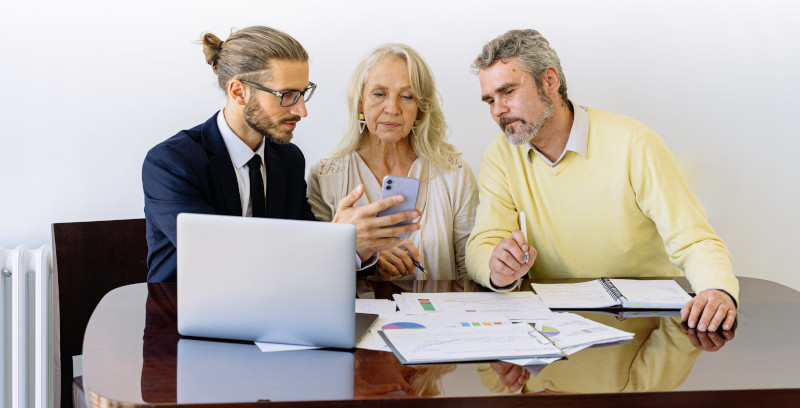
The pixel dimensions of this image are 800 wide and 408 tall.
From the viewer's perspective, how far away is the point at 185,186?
2.20 metres

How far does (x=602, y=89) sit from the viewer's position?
310 centimetres

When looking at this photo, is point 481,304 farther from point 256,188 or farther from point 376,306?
point 256,188

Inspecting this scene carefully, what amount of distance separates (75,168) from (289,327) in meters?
1.66

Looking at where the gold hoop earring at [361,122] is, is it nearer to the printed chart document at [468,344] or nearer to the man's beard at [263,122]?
the man's beard at [263,122]

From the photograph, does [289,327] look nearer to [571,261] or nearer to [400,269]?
[400,269]

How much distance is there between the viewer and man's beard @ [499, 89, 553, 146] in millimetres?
2506

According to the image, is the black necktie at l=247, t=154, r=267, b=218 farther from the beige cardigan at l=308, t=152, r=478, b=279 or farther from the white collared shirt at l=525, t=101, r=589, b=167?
the white collared shirt at l=525, t=101, r=589, b=167

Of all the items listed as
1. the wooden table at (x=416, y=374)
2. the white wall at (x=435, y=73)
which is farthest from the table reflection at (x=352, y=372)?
the white wall at (x=435, y=73)

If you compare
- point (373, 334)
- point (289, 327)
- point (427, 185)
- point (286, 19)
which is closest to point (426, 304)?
point (373, 334)

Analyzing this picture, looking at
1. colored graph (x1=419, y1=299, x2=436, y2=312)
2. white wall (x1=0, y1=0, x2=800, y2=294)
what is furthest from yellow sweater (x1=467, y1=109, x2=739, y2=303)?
white wall (x1=0, y1=0, x2=800, y2=294)

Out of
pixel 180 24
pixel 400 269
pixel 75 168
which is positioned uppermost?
pixel 180 24

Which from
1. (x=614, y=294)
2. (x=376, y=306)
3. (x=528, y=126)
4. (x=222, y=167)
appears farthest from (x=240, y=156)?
(x=614, y=294)

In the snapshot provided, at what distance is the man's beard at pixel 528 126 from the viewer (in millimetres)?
2506

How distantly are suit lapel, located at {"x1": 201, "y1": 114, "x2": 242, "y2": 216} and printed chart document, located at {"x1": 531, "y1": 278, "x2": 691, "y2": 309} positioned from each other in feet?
2.95
